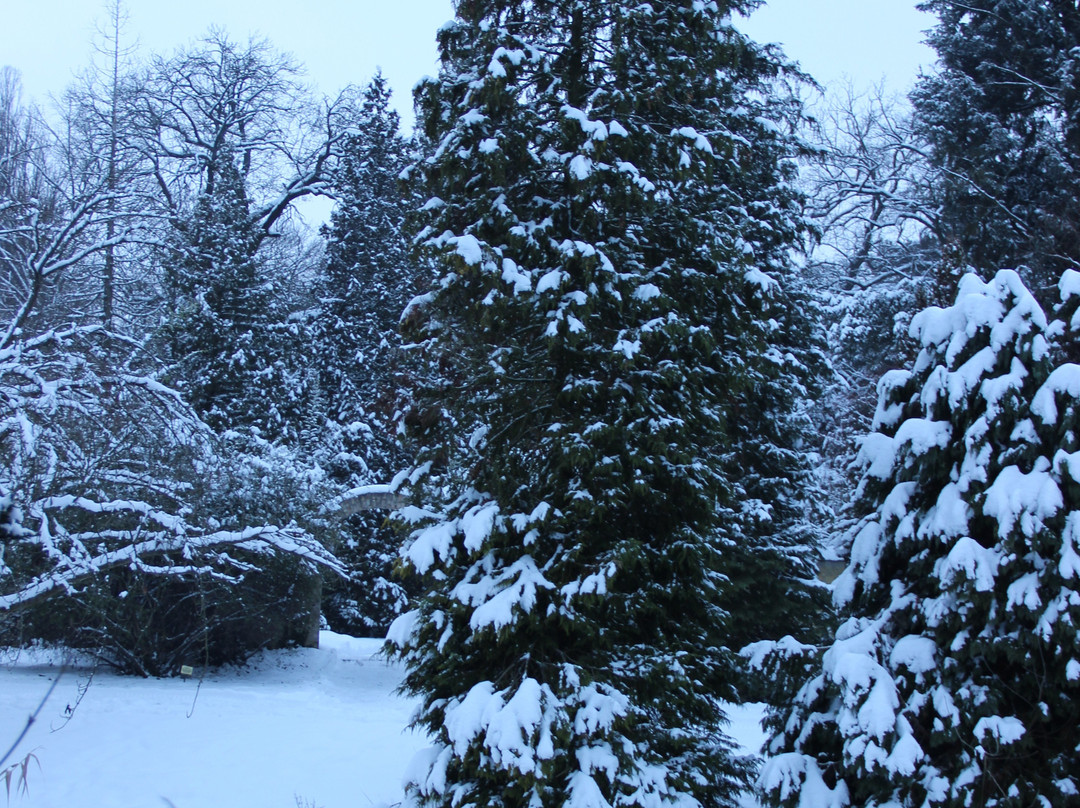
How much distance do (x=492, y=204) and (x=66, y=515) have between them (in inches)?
287

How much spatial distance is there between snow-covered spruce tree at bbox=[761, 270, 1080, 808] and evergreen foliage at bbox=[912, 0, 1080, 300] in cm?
979

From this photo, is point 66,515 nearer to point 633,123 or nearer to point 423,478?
point 423,478

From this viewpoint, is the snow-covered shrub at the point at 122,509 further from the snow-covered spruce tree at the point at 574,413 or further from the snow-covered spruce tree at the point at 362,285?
the snow-covered spruce tree at the point at 362,285

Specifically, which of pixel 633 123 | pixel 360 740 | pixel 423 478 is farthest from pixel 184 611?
pixel 633 123

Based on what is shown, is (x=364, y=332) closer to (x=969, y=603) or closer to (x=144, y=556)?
(x=144, y=556)

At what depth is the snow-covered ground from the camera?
23.0ft

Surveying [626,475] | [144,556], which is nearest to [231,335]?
[144,556]

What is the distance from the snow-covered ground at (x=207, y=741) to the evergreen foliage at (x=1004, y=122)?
8847mm

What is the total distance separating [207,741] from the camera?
8.43 m

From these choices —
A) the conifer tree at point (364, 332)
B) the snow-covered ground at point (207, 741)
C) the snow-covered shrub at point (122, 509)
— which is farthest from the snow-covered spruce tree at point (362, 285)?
the snow-covered ground at point (207, 741)

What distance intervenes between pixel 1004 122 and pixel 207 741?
50.2 ft

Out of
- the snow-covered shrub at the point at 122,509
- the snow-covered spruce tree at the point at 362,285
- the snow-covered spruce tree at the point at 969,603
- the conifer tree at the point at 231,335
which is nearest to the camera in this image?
the snow-covered spruce tree at the point at 969,603

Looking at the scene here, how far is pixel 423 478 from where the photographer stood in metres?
6.30

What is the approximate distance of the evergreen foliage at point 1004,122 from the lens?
13406mm
